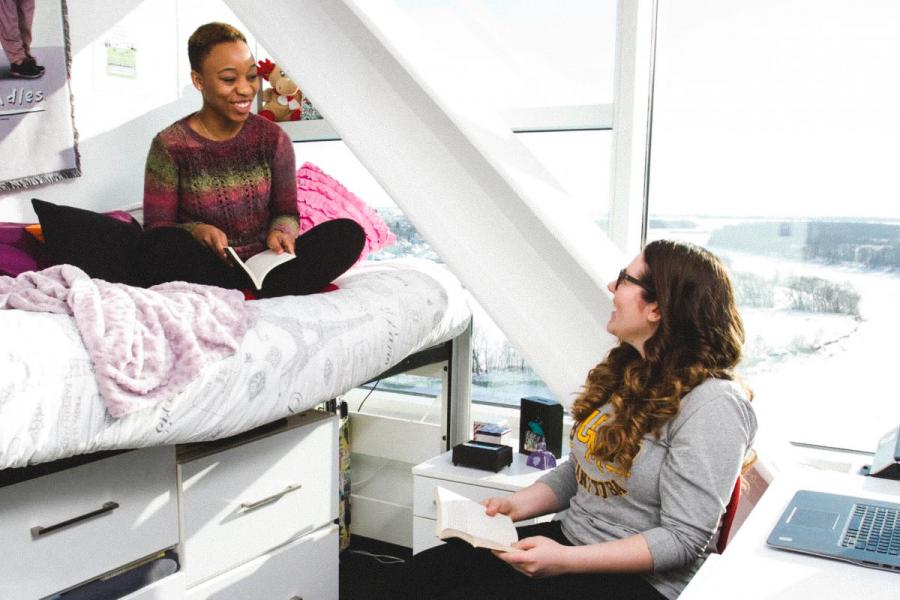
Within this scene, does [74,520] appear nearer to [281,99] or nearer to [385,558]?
[385,558]

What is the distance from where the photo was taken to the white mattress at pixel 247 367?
105cm

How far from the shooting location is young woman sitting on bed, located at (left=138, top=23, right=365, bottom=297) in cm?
174

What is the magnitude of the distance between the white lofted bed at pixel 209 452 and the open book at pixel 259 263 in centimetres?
10

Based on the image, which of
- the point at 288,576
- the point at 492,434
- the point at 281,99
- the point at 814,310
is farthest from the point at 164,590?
the point at 281,99

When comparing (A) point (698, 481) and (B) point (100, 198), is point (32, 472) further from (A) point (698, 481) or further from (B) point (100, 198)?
(B) point (100, 198)

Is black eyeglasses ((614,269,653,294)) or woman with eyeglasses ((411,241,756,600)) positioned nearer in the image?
woman with eyeglasses ((411,241,756,600))

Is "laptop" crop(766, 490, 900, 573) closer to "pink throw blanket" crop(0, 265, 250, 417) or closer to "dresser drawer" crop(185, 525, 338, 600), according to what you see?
"pink throw blanket" crop(0, 265, 250, 417)

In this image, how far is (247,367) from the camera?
4.38ft

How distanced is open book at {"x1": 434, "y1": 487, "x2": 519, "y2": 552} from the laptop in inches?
17.3

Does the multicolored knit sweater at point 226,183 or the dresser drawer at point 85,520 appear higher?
the multicolored knit sweater at point 226,183

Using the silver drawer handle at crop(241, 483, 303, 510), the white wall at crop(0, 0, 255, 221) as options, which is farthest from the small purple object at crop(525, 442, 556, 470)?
the white wall at crop(0, 0, 255, 221)

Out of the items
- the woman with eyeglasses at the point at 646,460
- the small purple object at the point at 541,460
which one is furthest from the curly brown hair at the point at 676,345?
the small purple object at the point at 541,460

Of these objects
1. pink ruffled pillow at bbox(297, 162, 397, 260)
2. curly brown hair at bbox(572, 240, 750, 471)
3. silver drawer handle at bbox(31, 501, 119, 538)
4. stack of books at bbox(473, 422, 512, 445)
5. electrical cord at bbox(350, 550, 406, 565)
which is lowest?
electrical cord at bbox(350, 550, 406, 565)

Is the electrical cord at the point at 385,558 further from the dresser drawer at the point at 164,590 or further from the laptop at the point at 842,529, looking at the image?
the laptop at the point at 842,529
